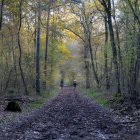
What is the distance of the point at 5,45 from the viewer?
122 feet

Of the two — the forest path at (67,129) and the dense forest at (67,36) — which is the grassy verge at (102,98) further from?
the forest path at (67,129)

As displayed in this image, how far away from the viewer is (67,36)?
55.0 meters

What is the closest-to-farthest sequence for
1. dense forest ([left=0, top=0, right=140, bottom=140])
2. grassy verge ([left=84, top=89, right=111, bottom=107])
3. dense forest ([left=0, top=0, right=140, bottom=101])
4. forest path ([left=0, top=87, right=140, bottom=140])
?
forest path ([left=0, top=87, right=140, bottom=140]) → dense forest ([left=0, top=0, right=140, bottom=140]) → grassy verge ([left=84, top=89, right=111, bottom=107]) → dense forest ([left=0, top=0, right=140, bottom=101])

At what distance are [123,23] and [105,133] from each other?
69.6ft

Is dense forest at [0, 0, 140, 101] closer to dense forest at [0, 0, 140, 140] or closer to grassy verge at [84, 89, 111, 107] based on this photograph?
dense forest at [0, 0, 140, 140]

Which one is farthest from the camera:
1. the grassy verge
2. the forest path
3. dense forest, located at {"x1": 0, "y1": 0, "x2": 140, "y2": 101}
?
dense forest, located at {"x1": 0, "y1": 0, "x2": 140, "y2": 101}

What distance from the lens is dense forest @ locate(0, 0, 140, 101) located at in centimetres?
2627

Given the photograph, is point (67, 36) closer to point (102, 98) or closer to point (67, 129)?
point (102, 98)

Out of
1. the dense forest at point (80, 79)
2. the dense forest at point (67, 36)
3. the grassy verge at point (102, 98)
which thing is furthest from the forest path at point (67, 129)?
the grassy verge at point (102, 98)

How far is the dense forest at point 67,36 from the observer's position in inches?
1034

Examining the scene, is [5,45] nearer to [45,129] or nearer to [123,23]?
[123,23]

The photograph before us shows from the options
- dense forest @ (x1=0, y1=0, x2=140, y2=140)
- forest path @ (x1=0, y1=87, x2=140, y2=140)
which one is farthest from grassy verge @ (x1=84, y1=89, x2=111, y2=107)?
forest path @ (x1=0, y1=87, x2=140, y2=140)

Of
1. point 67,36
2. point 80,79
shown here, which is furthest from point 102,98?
point 80,79

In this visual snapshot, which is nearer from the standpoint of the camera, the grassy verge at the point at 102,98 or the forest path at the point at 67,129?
the forest path at the point at 67,129
